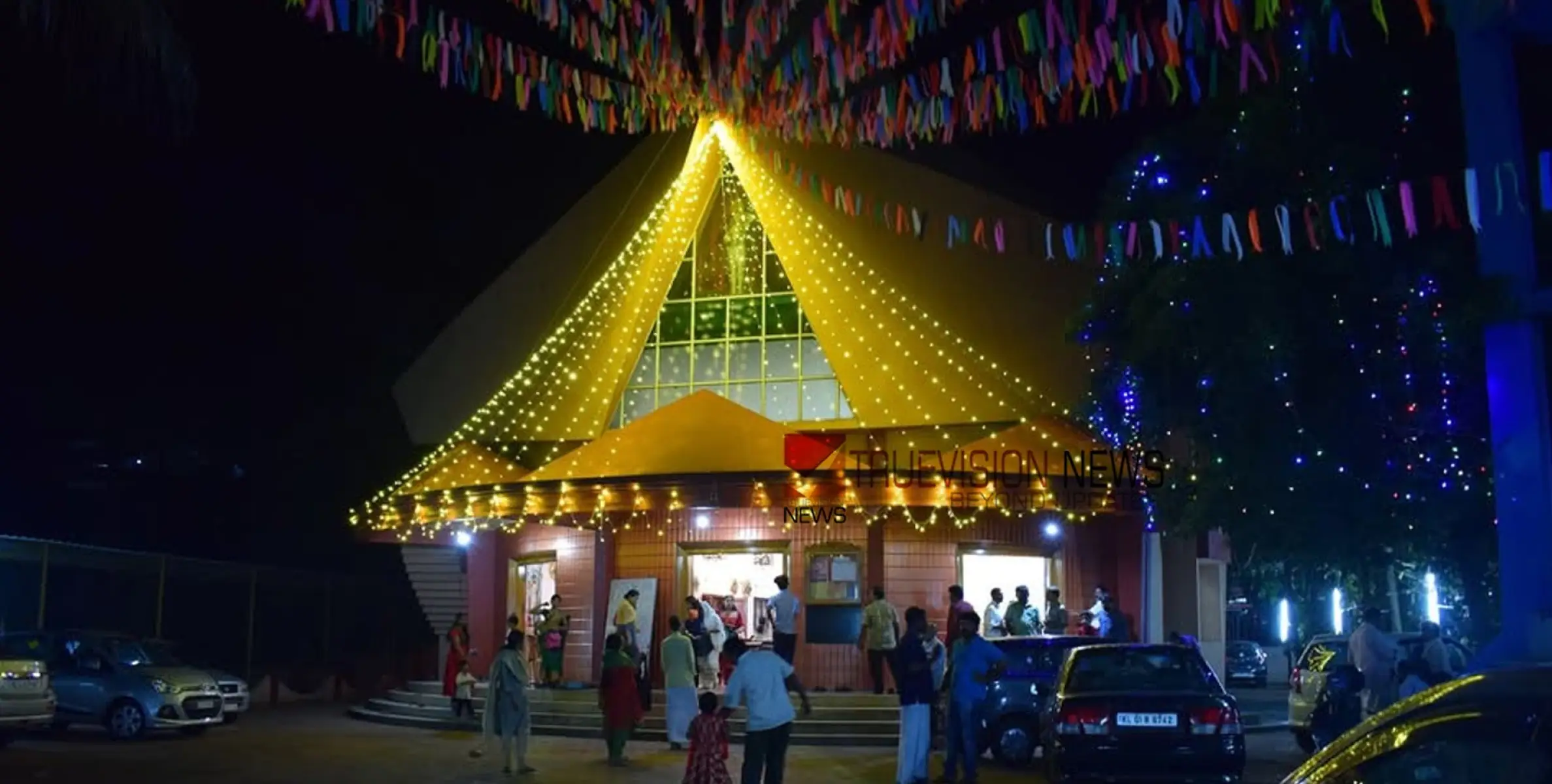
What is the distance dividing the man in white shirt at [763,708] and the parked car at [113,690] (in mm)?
11110

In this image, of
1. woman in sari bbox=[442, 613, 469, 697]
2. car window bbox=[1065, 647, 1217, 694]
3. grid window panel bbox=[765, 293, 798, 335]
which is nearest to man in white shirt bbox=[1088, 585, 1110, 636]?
car window bbox=[1065, 647, 1217, 694]

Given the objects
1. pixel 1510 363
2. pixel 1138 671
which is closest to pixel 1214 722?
pixel 1138 671

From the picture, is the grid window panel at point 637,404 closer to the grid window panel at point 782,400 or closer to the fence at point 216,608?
the grid window panel at point 782,400

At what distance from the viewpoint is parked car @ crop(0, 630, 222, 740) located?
747 inches

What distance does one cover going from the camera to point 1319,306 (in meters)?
13.6

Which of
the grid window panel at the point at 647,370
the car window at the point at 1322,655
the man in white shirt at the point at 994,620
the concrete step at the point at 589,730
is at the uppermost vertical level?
the grid window panel at the point at 647,370

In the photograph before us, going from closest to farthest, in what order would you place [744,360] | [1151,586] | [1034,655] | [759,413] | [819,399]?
[1034,655] < [1151,586] < [759,413] < [819,399] < [744,360]

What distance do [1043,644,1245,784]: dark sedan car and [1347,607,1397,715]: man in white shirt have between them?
12.9 feet

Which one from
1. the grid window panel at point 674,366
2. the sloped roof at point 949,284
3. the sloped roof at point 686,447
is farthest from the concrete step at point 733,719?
the grid window panel at point 674,366

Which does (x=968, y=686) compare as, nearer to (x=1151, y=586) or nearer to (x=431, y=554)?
(x=1151, y=586)

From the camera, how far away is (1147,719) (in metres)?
11.8

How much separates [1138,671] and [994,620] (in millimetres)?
9073

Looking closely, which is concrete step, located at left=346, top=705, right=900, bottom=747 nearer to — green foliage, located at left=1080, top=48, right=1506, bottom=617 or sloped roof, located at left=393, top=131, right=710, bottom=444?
green foliage, located at left=1080, top=48, right=1506, bottom=617

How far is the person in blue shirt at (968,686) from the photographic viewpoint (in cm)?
1409
